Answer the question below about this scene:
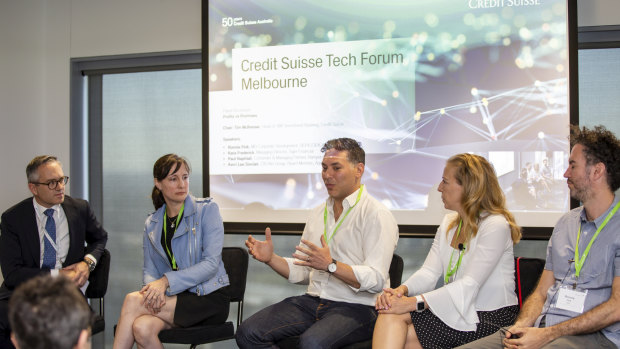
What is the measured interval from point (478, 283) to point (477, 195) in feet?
1.39

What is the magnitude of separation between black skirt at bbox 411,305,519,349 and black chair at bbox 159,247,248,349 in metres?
1.14

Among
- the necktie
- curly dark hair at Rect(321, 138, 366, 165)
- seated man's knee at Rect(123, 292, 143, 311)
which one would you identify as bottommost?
seated man's knee at Rect(123, 292, 143, 311)

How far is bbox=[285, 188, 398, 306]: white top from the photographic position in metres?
2.89

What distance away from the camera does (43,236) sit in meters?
3.57

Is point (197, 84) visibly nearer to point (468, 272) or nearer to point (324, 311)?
point (324, 311)

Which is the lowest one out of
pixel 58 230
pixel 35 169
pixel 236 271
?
pixel 236 271

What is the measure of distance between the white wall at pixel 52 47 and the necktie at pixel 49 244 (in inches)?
42.9

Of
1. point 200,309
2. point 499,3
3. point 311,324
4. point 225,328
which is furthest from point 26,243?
point 499,3

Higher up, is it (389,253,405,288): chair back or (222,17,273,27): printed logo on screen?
(222,17,273,27): printed logo on screen

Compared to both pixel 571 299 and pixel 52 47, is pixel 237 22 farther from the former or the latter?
pixel 571 299

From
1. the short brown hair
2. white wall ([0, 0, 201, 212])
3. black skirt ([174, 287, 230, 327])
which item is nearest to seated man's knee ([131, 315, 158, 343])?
black skirt ([174, 287, 230, 327])

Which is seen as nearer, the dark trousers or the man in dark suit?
the dark trousers

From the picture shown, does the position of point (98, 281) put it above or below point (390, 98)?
below

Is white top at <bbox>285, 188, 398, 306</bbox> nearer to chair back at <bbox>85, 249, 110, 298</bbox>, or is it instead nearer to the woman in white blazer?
the woman in white blazer
